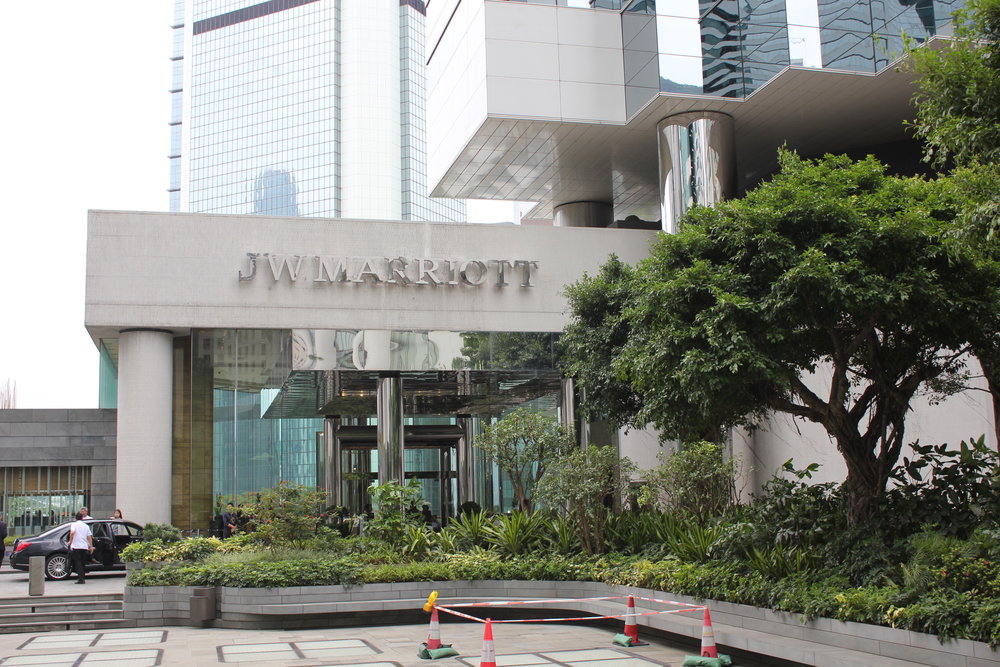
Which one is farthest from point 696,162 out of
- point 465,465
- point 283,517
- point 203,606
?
point 203,606

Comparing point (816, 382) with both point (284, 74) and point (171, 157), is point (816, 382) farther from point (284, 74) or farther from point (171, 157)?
point (171, 157)

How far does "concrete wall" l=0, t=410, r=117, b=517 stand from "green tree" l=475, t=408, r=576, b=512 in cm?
1358

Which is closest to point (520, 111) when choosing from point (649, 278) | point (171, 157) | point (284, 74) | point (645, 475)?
point (645, 475)

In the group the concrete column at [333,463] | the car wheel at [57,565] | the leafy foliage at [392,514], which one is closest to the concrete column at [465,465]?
the concrete column at [333,463]

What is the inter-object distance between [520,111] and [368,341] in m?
6.83

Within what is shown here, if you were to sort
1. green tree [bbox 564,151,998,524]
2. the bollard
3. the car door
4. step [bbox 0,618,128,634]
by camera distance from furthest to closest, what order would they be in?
the car door
the bollard
step [bbox 0,618,128,634]
green tree [bbox 564,151,998,524]

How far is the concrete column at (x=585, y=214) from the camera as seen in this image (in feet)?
104

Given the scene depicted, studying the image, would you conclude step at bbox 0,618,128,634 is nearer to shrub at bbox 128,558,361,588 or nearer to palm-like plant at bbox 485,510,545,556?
shrub at bbox 128,558,361,588

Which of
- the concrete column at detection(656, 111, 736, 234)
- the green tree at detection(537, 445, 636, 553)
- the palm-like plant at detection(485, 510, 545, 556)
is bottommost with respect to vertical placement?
the palm-like plant at detection(485, 510, 545, 556)

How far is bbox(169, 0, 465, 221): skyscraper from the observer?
11699cm

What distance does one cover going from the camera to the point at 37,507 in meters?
27.6

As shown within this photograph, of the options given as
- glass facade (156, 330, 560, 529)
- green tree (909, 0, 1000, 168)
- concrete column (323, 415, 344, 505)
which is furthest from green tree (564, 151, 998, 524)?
concrete column (323, 415, 344, 505)

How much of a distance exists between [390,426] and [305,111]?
333 feet

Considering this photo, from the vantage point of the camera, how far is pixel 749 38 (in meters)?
22.5
